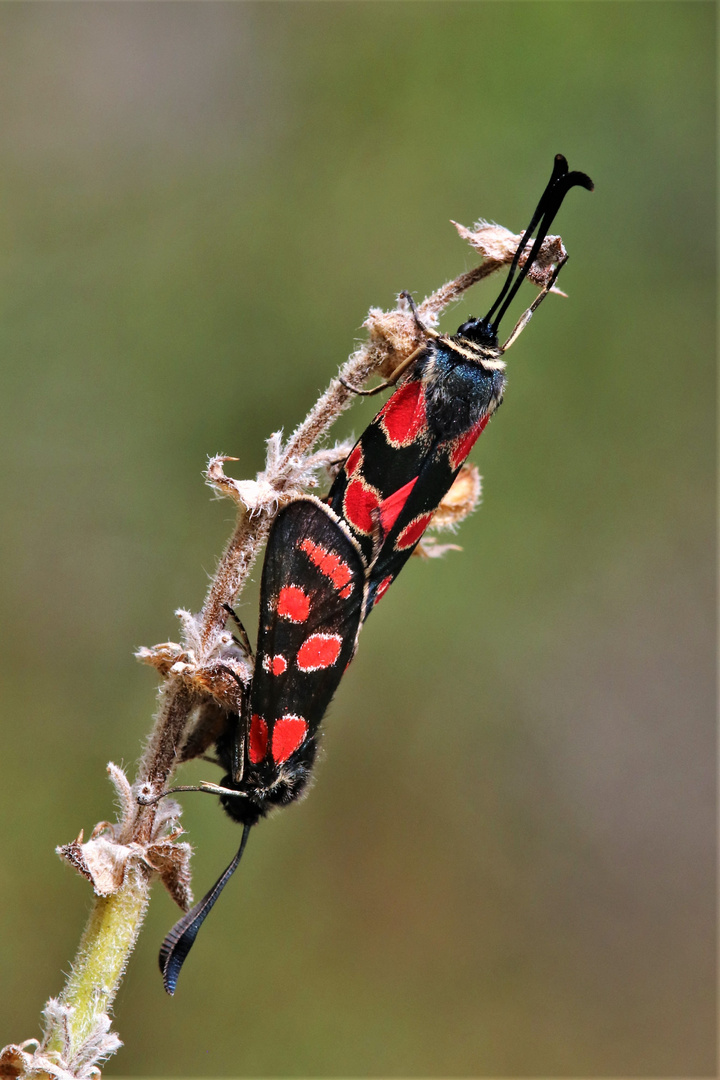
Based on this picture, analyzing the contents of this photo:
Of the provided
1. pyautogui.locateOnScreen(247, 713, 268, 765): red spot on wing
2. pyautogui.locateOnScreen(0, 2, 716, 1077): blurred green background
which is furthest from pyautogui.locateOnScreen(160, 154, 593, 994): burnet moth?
pyautogui.locateOnScreen(0, 2, 716, 1077): blurred green background

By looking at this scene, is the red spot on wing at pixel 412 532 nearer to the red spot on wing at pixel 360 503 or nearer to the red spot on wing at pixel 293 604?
the red spot on wing at pixel 360 503

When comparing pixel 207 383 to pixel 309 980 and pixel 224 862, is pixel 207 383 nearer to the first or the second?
pixel 224 862

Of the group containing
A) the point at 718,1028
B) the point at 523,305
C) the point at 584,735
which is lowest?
the point at 718,1028

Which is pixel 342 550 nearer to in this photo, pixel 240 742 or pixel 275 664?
pixel 275 664

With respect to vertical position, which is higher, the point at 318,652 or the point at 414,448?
the point at 414,448

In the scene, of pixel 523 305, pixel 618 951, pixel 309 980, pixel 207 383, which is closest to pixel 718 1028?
pixel 618 951

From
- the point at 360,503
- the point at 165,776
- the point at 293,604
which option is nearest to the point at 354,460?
the point at 360,503

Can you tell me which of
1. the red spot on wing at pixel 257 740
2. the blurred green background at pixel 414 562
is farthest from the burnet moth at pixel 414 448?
the blurred green background at pixel 414 562
